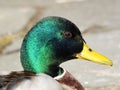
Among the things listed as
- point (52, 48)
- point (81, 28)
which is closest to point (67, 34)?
point (52, 48)

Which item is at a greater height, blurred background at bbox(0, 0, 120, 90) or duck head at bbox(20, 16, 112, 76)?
duck head at bbox(20, 16, 112, 76)

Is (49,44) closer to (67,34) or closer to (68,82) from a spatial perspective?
(67,34)

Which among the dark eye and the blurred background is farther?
the blurred background

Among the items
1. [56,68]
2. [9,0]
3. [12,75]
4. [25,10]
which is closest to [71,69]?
[56,68]

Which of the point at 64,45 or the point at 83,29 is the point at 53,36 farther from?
the point at 83,29

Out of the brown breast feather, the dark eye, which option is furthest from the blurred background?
the dark eye

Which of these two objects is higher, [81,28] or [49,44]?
[49,44]

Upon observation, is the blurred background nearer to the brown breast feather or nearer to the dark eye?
the brown breast feather

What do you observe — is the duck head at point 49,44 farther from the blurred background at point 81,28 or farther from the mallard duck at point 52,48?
the blurred background at point 81,28
